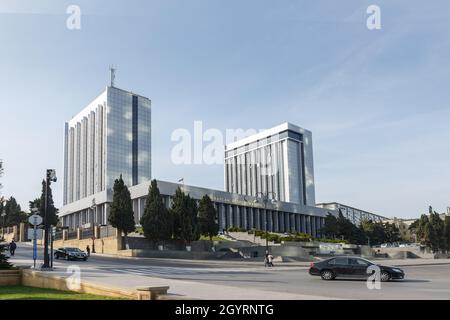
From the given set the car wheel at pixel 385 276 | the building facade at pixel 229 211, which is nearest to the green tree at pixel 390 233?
the building facade at pixel 229 211

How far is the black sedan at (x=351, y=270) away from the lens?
23.7 metres

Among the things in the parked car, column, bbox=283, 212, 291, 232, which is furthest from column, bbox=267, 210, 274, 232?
the parked car

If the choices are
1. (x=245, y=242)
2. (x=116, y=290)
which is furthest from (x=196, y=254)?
(x=116, y=290)

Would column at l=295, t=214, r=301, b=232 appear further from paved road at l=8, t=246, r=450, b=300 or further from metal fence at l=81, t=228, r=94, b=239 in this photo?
paved road at l=8, t=246, r=450, b=300

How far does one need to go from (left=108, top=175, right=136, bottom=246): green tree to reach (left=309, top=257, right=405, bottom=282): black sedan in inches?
1520

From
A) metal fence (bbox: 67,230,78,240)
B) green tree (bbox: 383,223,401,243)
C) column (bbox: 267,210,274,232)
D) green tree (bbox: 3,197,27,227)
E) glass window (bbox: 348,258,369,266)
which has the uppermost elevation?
green tree (bbox: 3,197,27,227)

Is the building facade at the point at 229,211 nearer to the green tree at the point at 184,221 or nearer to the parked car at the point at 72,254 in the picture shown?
the green tree at the point at 184,221

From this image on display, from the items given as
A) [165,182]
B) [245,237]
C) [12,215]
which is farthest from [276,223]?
[12,215]

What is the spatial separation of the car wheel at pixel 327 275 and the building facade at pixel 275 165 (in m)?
81.0

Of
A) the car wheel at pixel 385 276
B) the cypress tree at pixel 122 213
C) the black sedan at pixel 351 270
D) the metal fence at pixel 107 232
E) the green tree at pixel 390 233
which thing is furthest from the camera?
the green tree at pixel 390 233

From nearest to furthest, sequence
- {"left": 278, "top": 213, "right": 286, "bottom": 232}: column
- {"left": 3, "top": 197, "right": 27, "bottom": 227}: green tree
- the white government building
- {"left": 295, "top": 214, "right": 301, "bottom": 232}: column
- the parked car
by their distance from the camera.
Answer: the parked car → {"left": 3, "top": 197, "right": 27, "bottom": 227}: green tree → the white government building → {"left": 278, "top": 213, "right": 286, "bottom": 232}: column → {"left": 295, "top": 214, "right": 301, "bottom": 232}: column

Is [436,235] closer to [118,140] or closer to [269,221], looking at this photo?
[269,221]

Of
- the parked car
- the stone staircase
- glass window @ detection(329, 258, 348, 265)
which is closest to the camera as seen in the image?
glass window @ detection(329, 258, 348, 265)

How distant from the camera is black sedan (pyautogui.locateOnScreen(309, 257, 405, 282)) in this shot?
2367cm
